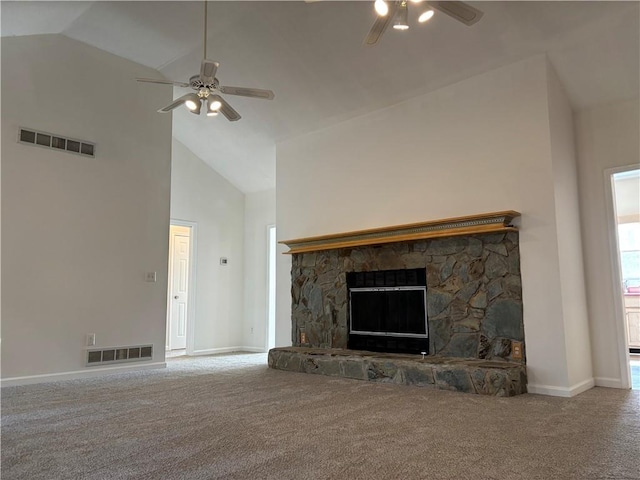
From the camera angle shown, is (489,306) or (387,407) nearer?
(387,407)

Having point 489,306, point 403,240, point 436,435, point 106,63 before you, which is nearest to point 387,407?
point 436,435

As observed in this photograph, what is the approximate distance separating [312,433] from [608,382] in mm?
3160

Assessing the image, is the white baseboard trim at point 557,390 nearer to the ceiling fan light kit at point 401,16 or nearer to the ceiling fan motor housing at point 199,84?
the ceiling fan light kit at point 401,16

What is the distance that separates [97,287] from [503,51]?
4.71 meters

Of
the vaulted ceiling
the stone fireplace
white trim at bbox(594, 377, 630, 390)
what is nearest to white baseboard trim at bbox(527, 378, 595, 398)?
the stone fireplace

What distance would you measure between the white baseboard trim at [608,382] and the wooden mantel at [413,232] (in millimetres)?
1665

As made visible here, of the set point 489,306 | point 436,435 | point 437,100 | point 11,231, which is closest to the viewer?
Answer: point 436,435

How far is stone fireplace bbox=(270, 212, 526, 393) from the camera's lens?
Result: 412cm

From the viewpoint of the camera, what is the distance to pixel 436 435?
8.50ft

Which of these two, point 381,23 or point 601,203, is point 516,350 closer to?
point 601,203

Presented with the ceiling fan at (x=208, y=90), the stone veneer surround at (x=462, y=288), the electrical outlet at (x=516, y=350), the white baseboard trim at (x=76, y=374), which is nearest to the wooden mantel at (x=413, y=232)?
the stone veneer surround at (x=462, y=288)

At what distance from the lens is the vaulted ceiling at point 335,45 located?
388cm

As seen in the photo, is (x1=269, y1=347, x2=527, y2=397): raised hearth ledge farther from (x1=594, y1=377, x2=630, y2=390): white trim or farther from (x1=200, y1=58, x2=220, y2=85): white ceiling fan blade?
(x1=200, y1=58, x2=220, y2=85): white ceiling fan blade

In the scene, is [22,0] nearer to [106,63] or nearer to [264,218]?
[106,63]
